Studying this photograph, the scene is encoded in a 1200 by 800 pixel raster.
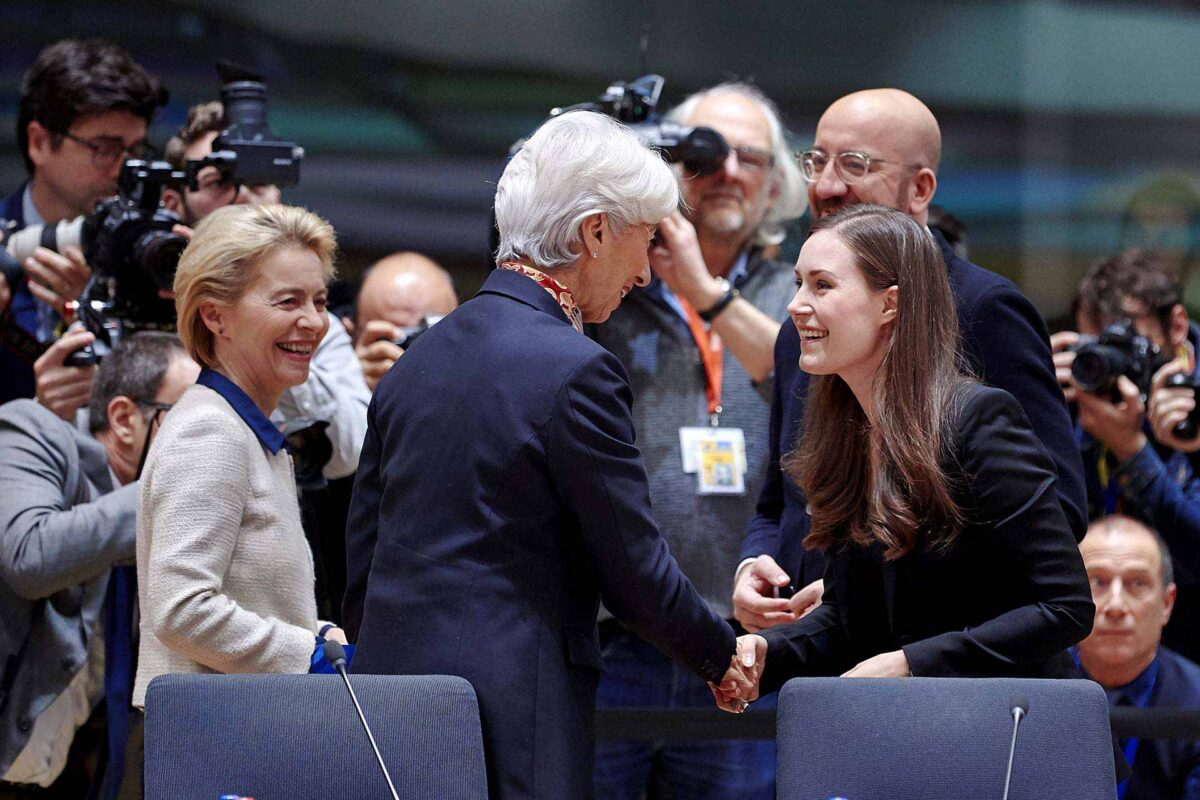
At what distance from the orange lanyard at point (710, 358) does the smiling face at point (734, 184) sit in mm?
236

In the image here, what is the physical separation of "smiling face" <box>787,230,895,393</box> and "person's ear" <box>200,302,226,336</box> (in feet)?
3.04

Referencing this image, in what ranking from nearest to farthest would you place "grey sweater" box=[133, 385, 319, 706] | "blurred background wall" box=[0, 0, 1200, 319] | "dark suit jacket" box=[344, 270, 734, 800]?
"dark suit jacket" box=[344, 270, 734, 800] → "grey sweater" box=[133, 385, 319, 706] → "blurred background wall" box=[0, 0, 1200, 319]

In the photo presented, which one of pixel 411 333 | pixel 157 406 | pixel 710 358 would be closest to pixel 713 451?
pixel 710 358

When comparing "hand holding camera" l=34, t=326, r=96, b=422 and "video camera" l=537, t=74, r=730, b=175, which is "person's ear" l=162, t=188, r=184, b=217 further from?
"video camera" l=537, t=74, r=730, b=175

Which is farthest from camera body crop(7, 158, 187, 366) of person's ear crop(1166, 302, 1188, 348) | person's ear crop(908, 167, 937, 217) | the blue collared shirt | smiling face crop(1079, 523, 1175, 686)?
person's ear crop(1166, 302, 1188, 348)

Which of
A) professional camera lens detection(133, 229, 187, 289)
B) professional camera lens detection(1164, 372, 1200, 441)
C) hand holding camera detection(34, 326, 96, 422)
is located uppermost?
professional camera lens detection(133, 229, 187, 289)

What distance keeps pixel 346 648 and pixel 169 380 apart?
91cm

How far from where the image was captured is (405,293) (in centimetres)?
394

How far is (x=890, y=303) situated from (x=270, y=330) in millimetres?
999

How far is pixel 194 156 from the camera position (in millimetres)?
3598

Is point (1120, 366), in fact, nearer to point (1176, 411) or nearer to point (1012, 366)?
point (1176, 411)

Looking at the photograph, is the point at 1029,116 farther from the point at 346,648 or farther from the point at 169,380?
the point at 346,648

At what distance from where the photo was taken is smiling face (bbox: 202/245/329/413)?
8.64 feet

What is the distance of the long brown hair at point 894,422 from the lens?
2244mm
